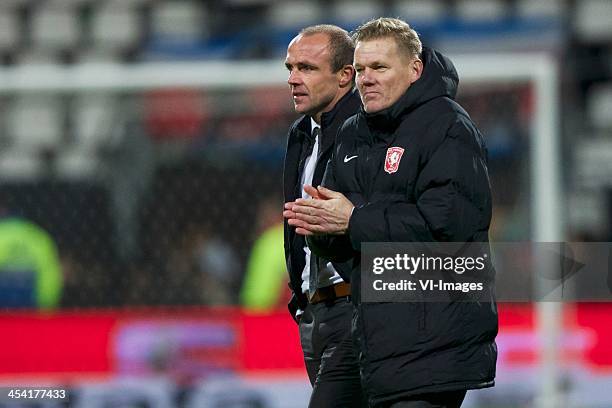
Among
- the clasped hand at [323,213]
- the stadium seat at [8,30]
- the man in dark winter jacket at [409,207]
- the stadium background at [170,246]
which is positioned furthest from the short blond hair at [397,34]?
the stadium seat at [8,30]

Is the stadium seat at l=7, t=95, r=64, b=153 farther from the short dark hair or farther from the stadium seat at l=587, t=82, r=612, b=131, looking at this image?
the stadium seat at l=587, t=82, r=612, b=131

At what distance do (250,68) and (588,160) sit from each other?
19.6ft

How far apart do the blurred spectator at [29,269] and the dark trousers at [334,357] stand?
254 centimetres

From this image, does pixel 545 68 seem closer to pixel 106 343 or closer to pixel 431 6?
pixel 106 343

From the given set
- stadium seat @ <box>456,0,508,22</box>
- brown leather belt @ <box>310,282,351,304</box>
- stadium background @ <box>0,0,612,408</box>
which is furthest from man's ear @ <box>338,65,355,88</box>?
stadium seat @ <box>456,0,508,22</box>

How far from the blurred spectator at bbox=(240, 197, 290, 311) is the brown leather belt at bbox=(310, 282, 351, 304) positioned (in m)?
2.30

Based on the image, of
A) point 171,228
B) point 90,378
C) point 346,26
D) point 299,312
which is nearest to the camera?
point 299,312

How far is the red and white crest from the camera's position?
270 centimetres

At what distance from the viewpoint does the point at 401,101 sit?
274cm

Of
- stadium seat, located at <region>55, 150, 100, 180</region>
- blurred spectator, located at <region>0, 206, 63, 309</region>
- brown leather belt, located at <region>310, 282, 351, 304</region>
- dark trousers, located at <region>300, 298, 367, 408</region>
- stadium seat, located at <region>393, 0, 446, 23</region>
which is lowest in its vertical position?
dark trousers, located at <region>300, 298, 367, 408</region>

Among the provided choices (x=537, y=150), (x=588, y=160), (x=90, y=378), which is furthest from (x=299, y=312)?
(x=588, y=160)

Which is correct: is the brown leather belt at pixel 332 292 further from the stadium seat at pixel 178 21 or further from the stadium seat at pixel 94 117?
the stadium seat at pixel 178 21

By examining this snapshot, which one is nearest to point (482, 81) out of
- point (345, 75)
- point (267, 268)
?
point (267, 268)

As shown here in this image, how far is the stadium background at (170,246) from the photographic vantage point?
215 inches
